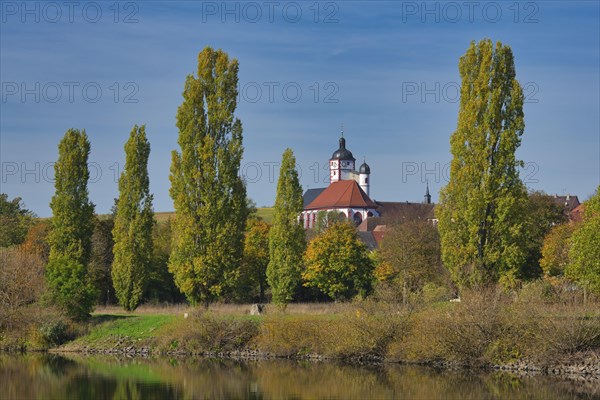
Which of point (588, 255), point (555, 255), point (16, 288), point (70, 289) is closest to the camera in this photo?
point (588, 255)

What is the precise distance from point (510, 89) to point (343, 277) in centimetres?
2109

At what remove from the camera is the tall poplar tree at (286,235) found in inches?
1964

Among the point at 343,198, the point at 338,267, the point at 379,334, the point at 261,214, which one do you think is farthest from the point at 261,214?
the point at 379,334

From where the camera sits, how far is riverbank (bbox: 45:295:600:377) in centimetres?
3250

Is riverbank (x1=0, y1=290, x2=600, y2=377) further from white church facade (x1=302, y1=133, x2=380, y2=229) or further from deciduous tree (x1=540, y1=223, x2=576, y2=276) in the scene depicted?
white church facade (x1=302, y1=133, x2=380, y2=229)

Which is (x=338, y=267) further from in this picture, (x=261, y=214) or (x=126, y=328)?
(x=261, y=214)

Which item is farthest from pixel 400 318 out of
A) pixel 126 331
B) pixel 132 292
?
pixel 132 292

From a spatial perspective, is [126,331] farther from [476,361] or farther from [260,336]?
[476,361]

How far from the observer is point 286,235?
165ft

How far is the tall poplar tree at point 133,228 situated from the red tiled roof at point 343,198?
351 ft

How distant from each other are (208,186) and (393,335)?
1262 cm

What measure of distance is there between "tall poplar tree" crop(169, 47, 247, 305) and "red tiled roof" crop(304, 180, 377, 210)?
11197 cm

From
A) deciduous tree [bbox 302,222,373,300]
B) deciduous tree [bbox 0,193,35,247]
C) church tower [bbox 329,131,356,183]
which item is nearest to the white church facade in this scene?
church tower [bbox 329,131,356,183]

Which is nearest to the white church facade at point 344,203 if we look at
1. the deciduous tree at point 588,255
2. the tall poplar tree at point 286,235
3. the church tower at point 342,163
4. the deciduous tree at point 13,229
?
the church tower at point 342,163
